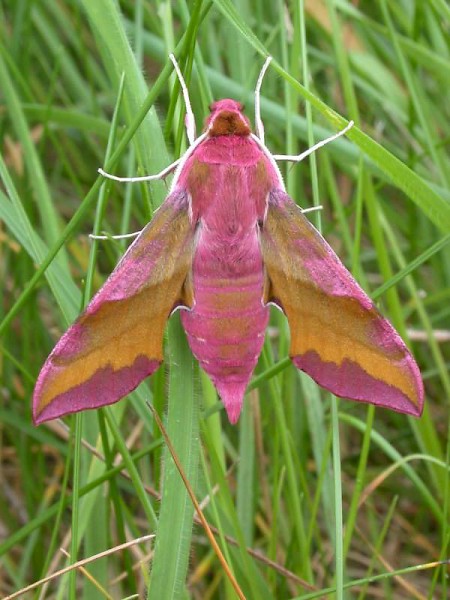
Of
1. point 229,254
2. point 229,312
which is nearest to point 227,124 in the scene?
point 229,254

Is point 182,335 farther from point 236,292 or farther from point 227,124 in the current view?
point 227,124

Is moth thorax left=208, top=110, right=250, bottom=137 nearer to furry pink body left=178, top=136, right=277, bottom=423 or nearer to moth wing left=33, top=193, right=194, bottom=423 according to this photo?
furry pink body left=178, top=136, right=277, bottom=423

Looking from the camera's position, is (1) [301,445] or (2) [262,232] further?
(1) [301,445]

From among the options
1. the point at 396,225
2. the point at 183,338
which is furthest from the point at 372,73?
the point at 183,338

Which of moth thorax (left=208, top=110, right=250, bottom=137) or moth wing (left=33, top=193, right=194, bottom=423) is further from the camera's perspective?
moth thorax (left=208, top=110, right=250, bottom=137)

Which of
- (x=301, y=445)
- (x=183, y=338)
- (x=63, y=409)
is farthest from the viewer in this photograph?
(x=301, y=445)

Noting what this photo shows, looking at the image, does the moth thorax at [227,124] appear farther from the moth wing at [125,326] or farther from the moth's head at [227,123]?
the moth wing at [125,326]

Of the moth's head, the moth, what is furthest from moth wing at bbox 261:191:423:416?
the moth's head

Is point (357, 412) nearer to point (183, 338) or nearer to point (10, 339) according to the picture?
point (10, 339)
